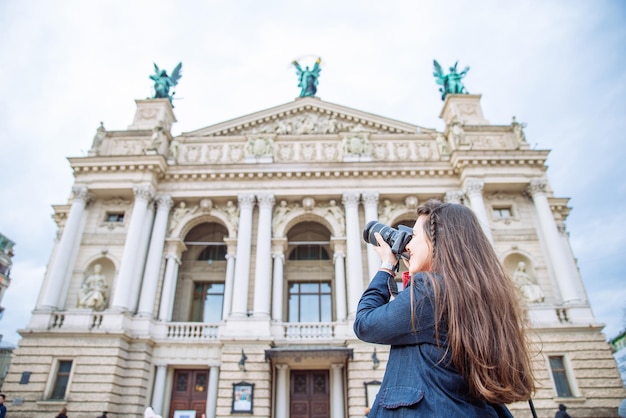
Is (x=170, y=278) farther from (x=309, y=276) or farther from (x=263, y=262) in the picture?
(x=309, y=276)

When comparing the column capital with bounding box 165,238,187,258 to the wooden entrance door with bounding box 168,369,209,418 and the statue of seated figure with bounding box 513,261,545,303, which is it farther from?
the statue of seated figure with bounding box 513,261,545,303

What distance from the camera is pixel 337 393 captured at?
19875 millimetres

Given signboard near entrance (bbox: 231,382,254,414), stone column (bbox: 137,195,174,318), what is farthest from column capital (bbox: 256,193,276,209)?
signboard near entrance (bbox: 231,382,254,414)

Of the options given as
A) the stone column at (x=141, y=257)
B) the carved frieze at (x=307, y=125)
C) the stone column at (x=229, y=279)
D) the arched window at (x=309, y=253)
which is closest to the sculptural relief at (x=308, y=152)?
the carved frieze at (x=307, y=125)

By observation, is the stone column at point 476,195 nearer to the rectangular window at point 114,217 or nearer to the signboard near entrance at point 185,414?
the signboard near entrance at point 185,414

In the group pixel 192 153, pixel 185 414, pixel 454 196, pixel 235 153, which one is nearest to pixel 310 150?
pixel 235 153

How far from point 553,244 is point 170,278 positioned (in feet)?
67.0

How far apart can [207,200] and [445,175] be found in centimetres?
1393

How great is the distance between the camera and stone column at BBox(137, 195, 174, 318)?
2156cm

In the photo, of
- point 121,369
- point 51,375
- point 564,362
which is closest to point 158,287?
point 121,369

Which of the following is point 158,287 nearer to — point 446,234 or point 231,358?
point 231,358

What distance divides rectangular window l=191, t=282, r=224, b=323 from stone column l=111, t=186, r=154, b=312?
4689mm

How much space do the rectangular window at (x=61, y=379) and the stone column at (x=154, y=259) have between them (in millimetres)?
3736

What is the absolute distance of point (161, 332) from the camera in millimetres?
21266
